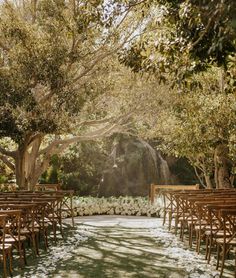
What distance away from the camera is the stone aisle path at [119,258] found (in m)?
7.16

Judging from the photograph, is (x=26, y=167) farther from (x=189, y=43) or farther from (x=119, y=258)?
(x=189, y=43)

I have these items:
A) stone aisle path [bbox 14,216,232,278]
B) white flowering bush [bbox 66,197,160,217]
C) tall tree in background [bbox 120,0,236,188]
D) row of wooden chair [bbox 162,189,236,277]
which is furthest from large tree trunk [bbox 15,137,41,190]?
tall tree in background [bbox 120,0,236,188]

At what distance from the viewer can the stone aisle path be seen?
7156 millimetres

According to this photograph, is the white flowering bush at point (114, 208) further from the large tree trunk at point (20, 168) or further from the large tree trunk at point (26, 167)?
the large tree trunk at point (20, 168)

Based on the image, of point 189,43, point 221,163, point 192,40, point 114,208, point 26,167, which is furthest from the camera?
point 114,208

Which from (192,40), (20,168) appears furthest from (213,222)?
(20,168)

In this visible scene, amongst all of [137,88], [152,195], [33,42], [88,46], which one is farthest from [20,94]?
[152,195]

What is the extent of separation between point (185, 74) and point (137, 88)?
31.7 ft

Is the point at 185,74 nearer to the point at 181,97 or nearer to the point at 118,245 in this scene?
the point at 118,245

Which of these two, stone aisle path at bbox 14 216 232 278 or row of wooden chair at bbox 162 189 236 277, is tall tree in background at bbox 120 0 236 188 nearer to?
row of wooden chair at bbox 162 189 236 277

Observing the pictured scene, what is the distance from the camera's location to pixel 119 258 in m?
8.59

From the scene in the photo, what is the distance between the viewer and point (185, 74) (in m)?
6.25

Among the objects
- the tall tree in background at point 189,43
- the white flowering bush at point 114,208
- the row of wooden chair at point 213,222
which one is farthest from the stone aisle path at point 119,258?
the white flowering bush at point 114,208

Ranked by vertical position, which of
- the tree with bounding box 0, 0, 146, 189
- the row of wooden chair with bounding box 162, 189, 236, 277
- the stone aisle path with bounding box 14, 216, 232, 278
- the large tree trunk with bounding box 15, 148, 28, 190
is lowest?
the stone aisle path with bounding box 14, 216, 232, 278
